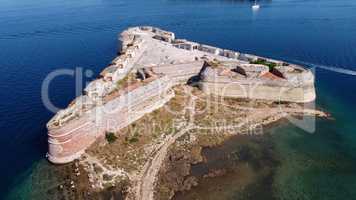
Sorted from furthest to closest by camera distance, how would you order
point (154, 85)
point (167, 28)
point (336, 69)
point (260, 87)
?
1. point (167, 28)
2. point (336, 69)
3. point (260, 87)
4. point (154, 85)

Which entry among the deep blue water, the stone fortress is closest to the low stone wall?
the stone fortress

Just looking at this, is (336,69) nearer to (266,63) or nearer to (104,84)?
(266,63)

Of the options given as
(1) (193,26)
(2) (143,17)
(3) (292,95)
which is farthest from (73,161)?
(2) (143,17)

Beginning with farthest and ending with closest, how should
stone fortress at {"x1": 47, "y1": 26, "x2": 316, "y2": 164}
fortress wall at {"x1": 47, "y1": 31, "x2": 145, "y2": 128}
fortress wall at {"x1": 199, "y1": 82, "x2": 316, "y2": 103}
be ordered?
fortress wall at {"x1": 199, "y1": 82, "x2": 316, "y2": 103} → fortress wall at {"x1": 47, "y1": 31, "x2": 145, "y2": 128} → stone fortress at {"x1": 47, "y1": 26, "x2": 316, "y2": 164}

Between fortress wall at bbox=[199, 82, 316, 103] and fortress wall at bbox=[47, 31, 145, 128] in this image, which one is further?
fortress wall at bbox=[199, 82, 316, 103]

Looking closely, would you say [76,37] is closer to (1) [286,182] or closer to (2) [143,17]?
(2) [143,17]

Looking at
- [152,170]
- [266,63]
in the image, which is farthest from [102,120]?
[266,63]

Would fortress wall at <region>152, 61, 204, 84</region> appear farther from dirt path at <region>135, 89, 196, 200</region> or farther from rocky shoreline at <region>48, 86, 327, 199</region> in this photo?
dirt path at <region>135, 89, 196, 200</region>
